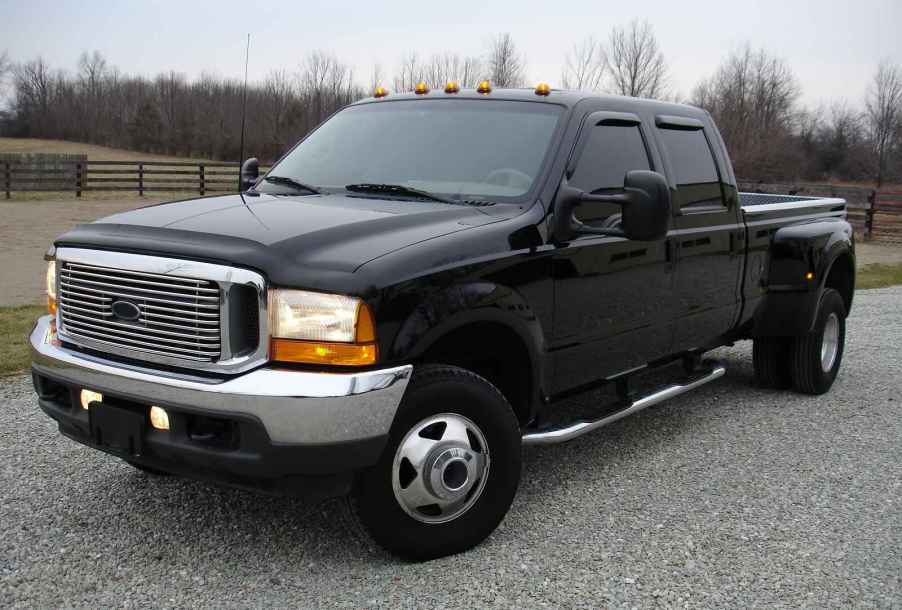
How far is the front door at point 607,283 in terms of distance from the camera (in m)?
4.06

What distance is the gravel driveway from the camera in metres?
3.27

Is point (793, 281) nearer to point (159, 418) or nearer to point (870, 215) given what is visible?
point (159, 418)

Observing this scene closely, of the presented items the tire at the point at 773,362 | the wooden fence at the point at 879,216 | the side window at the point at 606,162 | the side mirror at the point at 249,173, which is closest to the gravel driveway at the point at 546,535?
the tire at the point at 773,362

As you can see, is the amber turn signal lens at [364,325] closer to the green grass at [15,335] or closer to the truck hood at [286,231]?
the truck hood at [286,231]

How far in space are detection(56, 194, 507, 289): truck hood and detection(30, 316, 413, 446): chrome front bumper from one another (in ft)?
1.08

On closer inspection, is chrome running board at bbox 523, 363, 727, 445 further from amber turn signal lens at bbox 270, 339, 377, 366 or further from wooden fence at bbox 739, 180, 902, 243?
wooden fence at bbox 739, 180, 902, 243

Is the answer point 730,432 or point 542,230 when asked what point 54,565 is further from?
point 730,432

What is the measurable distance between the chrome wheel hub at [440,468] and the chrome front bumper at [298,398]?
0.77 ft

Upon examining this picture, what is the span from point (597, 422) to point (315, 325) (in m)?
1.67

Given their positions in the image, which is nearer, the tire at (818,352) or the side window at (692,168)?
the side window at (692,168)

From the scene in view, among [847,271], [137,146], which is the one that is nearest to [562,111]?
[847,271]

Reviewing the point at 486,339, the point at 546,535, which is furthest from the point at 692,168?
the point at 546,535

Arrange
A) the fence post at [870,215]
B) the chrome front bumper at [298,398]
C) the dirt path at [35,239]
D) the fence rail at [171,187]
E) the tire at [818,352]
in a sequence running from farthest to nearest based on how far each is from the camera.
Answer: the fence rail at [171,187] → the fence post at [870,215] → the dirt path at [35,239] → the tire at [818,352] → the chrome front bumper at [298,398]

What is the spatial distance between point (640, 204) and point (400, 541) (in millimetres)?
1639
